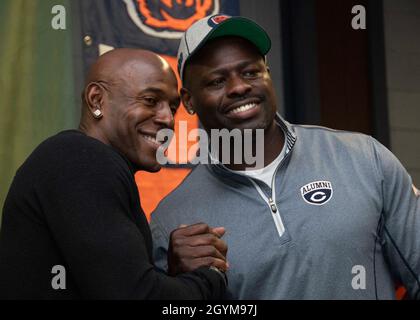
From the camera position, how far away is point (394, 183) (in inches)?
89.4

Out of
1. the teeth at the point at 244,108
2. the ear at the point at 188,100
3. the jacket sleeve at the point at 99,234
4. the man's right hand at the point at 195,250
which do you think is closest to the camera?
the jacket sleeve at the point at 99,234

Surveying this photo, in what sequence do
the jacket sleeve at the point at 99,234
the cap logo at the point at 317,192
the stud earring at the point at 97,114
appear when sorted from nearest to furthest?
the jacket sleeve at the point at 99,234
the stud earring at the point at 97,114
the cap logo at the point at 317,192

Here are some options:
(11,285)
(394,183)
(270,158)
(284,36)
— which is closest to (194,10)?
(284,36)

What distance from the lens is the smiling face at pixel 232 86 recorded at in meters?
2.40

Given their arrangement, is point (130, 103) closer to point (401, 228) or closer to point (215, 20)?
point (215, 20)

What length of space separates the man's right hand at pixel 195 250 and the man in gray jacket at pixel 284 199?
0.02 m

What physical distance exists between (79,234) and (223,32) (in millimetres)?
1029

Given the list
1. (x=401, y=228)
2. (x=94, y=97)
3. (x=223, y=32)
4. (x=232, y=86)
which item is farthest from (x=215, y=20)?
(x=401, y=228)

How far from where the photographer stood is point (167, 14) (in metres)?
3.39

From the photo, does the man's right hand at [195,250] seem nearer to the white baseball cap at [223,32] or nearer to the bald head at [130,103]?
the bald head at [130,103]

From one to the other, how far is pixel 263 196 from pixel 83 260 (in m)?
0.82

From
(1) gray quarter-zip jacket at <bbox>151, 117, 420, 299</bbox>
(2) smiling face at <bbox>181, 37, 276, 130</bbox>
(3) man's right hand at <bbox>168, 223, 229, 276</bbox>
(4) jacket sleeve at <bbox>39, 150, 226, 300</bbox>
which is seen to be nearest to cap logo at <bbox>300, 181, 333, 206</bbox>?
(1) gray quarter-zip jacket at <bbox>151, 117, 420, 299</bbox>

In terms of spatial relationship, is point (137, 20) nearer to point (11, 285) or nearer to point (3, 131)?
point (3, 131)

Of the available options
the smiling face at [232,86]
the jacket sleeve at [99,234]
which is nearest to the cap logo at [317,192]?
the smiling face at [232,86]
